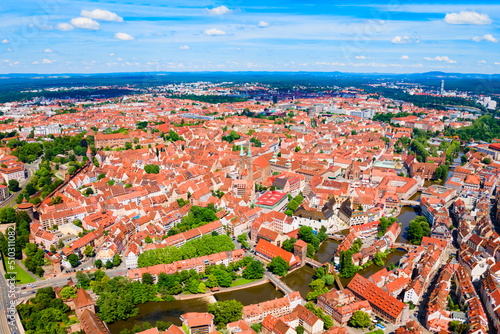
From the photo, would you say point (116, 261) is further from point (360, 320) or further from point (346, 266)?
point (360, 320)

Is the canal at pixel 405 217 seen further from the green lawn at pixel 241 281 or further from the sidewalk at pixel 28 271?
the sidewalk at pixel 28 271

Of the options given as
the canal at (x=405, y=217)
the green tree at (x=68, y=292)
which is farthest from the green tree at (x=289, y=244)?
the green tree at (x=68, y=292)

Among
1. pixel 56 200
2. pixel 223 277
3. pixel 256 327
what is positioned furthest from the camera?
pixel 56 200

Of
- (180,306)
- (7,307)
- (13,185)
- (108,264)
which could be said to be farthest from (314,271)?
(13,185)

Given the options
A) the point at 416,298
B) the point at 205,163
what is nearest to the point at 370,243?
the point at 416,298

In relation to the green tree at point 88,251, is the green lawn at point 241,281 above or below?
below

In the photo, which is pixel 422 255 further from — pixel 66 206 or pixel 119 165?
pixel 119 165

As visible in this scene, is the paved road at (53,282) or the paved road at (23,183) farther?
the paved road at (23,183)
